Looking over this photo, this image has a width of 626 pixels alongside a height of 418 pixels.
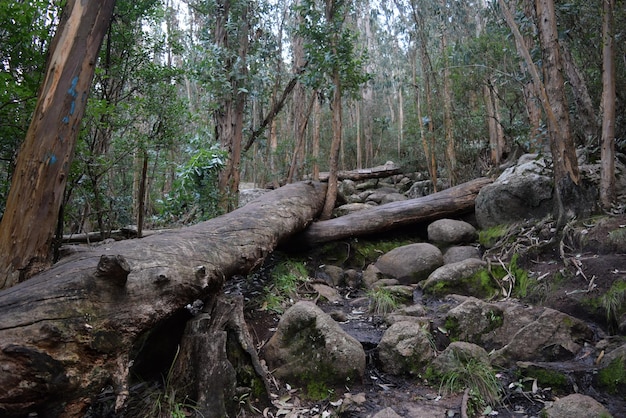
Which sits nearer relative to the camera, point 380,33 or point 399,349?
point 399,349

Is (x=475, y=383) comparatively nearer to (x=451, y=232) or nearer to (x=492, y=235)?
(x=492, y=235)

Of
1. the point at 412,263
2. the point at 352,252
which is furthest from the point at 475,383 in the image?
the point at 352,252

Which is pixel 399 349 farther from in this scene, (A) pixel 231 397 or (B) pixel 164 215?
(B) pixel 164 215

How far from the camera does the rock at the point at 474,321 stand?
13.2 feet

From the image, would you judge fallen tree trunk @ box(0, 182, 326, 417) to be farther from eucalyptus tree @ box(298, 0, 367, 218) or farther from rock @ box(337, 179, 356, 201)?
rock @ box(337, 179, 356, 201)

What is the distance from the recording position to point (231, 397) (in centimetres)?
289

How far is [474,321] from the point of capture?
411cm

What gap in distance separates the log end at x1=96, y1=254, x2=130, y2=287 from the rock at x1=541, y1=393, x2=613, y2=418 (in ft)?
9.45

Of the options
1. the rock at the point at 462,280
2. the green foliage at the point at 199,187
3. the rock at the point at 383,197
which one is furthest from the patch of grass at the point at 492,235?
the rock at the point at 383,197

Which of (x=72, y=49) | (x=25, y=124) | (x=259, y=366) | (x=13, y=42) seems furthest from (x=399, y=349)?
(x=13, y=42)

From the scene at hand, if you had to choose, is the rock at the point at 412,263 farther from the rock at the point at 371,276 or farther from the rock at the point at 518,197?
the rock at the point at 518,197

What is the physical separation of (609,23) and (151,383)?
6418 millimetres

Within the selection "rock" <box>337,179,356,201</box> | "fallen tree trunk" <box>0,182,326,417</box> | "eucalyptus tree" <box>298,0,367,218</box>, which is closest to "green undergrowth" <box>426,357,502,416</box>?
"fallen tree trunk" <box>0,182,326,417</box>

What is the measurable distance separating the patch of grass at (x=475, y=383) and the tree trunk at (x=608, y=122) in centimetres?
313
